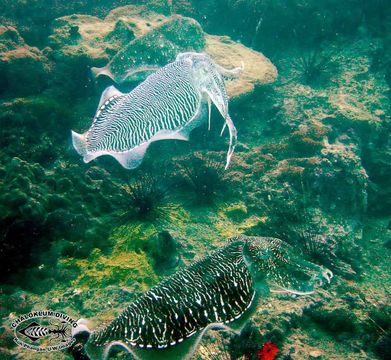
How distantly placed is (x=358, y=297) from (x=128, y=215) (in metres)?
4.30

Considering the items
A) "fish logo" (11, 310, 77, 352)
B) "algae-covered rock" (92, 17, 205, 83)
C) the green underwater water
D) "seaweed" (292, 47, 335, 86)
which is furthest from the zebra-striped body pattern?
"seaweed" (292, 47, 335, 86)

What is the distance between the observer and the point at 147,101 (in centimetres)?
414

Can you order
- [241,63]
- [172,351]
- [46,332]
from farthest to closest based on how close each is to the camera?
[241,63], [46,332], [172,351]

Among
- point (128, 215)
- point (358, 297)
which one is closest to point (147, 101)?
point (128, 215)

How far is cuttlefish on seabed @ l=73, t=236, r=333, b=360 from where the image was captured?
273cm

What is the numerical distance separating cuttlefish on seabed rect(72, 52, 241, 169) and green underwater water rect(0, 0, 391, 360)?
1.71 metres

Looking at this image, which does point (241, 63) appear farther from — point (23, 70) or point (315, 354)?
point (315, 354)

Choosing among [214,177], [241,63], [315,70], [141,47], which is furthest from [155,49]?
[315,70]

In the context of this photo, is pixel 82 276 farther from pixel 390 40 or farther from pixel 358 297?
pixel 390 40

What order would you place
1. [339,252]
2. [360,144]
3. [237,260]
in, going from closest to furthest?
[237,260] → [339,252] → [360,144]

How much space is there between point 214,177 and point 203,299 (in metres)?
3.76

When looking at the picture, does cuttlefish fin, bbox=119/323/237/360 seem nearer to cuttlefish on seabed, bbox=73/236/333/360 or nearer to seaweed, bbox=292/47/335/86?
cuttlefish on seabed, bbox=73/236/333/360

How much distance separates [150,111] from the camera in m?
4.15

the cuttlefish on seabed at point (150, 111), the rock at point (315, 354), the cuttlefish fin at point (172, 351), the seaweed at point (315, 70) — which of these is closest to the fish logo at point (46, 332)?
the cuttlefish fin at point (172, 351)
